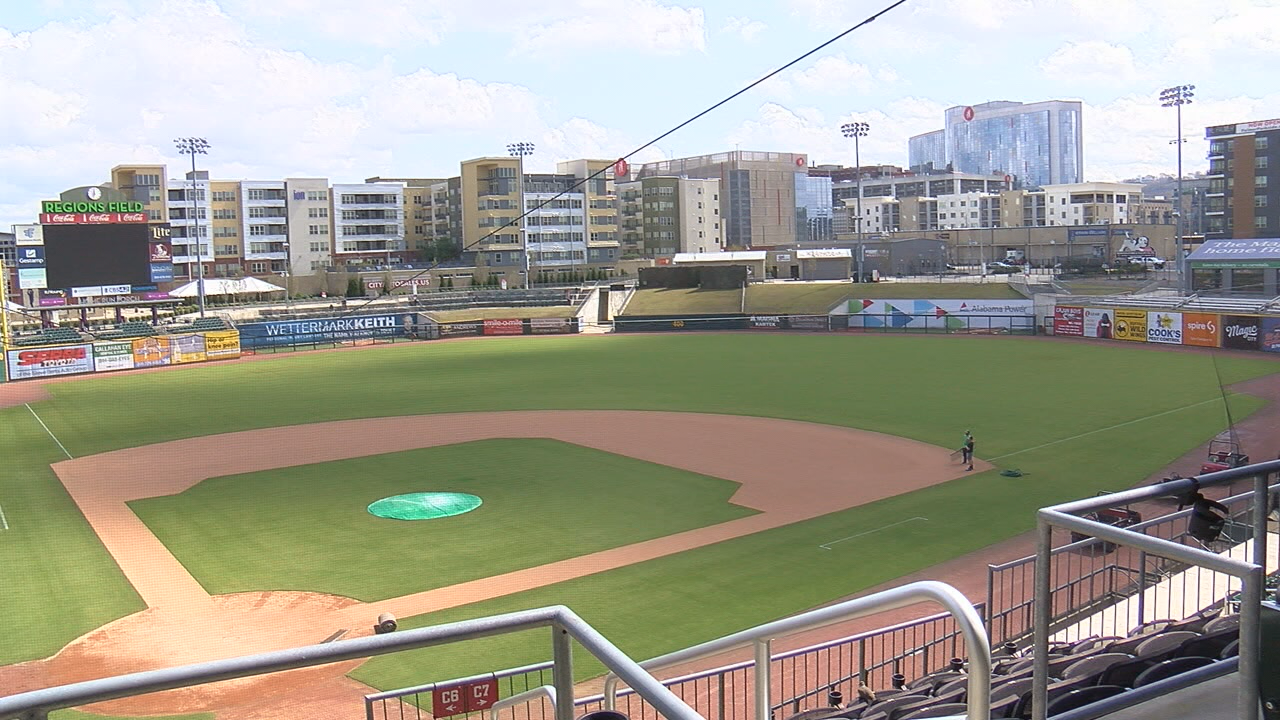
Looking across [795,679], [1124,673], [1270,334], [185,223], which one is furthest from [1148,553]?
[185,223]

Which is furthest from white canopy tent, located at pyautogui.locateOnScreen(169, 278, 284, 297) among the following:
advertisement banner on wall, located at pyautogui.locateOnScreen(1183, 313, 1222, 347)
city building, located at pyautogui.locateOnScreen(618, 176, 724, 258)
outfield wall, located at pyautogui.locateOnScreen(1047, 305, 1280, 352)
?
advertisement banner on wall, located at pyautogui.locateOnScreen(1183, 313, 1222, 347)

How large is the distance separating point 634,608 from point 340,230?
9975 centimetres

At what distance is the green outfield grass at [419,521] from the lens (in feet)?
63.9

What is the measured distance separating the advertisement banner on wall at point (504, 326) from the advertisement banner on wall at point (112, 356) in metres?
23.6

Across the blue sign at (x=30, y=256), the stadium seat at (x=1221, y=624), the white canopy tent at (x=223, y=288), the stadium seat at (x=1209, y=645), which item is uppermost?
the blue sign at (x=30, y=256)

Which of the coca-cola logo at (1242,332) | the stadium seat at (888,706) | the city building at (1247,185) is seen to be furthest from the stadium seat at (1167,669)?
the city building at (1247,185)

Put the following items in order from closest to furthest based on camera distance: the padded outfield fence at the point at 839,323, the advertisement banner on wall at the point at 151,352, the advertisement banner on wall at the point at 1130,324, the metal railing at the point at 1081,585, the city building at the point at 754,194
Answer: the metal railing at the point at 1081,585 → the advertisement banner on wall at the point at 1130,324 → the advertisement banner on wall at the point at 151,352 → the padded outfield fence at the point at 839,323 → the city building at the point at 754,194

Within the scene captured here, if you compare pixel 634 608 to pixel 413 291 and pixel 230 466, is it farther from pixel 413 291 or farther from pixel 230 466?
pixel 413 291

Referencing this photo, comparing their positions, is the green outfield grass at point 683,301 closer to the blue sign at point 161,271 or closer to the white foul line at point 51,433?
the blue sign at point 161,271

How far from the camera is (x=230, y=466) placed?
3012 centimetres

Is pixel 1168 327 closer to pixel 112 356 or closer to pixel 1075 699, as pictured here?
pixel 1075 699

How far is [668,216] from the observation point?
125 metres

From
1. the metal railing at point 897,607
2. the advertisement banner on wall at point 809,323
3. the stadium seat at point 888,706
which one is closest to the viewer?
the metal railing at point 897,607

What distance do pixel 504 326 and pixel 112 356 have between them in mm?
25562
